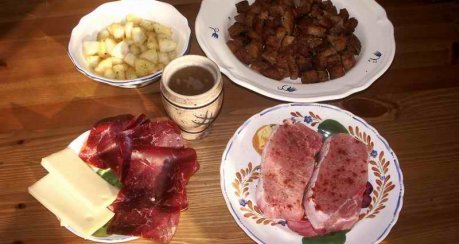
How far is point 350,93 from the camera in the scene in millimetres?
1800

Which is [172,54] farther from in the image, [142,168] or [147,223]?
[147,223]

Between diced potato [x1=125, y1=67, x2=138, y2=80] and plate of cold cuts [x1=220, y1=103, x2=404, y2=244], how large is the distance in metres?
0.55

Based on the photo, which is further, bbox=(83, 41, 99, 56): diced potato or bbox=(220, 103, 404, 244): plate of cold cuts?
bbox=(83, 41, 99, 56): diced potato

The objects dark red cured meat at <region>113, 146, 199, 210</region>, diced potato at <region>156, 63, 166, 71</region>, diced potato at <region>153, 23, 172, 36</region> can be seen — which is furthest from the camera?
diced potato at <region>153, 23, 172, 36</region>

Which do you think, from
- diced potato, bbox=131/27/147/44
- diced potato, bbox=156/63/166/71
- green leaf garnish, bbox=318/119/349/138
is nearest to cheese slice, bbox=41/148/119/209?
diced potato, bbox=156/63/166/71

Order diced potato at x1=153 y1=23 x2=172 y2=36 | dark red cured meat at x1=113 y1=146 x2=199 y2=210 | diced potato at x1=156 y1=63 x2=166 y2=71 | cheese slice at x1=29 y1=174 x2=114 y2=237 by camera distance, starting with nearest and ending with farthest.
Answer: cheese slice at x1=29 y1=174 x2=114 y2=237, dark red cured meat at x1=113 y1=146 x2=199 y2=210, diced potato at x1=156 y1=63 x2=166 y2=71, diced potato at x1=153 y1=23 x2=172 y2=36

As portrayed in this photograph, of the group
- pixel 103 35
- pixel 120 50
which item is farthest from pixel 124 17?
pixel 120 50

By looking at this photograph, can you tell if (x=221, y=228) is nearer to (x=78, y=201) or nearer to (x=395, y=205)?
(x=78, y=201)

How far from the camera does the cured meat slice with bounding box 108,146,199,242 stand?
58.8 inches

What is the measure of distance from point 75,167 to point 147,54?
634mm

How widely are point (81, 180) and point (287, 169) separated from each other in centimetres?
75

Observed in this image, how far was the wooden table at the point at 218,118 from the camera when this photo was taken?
1.62m

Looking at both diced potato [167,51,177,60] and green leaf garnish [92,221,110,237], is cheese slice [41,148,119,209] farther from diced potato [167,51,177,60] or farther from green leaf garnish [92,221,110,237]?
diced potato [167,51,177,60]

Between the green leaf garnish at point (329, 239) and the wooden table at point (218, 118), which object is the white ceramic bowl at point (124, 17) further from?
the green leaf garnish at point (329, 239)
